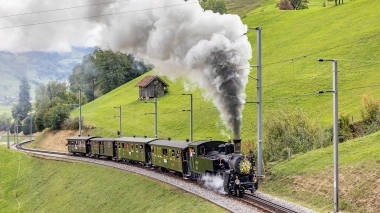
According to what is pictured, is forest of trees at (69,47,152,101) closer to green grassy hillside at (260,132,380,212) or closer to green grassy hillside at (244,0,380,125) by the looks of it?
green grassy hillside at (244,0,380,125)

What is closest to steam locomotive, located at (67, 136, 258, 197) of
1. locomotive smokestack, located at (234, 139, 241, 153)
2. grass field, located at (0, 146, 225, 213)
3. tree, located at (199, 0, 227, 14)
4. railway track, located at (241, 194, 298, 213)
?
locomotive smokestack, located at (234, 139, 241, 153)

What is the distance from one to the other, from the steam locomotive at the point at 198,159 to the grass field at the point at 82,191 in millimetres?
1626

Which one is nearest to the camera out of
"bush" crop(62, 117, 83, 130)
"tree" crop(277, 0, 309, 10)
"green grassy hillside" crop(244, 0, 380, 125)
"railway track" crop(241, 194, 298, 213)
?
"railway track" crop(241, 194, 298, 213)

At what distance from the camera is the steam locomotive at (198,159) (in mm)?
24703

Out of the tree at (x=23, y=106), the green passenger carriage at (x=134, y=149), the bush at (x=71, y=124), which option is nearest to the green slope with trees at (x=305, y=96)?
the bush at (x=71, y=124)

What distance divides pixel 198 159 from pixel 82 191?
1536 centimetres

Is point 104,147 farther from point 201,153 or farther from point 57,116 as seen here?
point 57,116

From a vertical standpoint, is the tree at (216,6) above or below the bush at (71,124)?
above

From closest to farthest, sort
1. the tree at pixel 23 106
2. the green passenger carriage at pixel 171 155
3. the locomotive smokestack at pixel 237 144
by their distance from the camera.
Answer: the locomotive smokestack at pixel 237 144, the green passenger carriage at pixel 171 155, the tree at pixel 23 106

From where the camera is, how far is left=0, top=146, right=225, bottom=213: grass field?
28922 millimetres

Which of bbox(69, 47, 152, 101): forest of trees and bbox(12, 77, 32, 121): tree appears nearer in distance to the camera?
bbox(69, 47, 152, 101): forest of trees

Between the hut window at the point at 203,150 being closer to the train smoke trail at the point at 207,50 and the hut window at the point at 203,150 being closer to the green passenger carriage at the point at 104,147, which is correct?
the train smoke trail at the point at 207,50

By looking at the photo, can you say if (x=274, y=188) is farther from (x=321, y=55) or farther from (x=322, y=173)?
(x=321, y=55)

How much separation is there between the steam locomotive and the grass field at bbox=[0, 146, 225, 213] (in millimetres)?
1626
